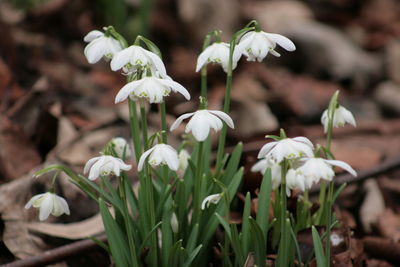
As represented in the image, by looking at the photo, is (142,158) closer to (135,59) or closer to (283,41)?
(135,59)

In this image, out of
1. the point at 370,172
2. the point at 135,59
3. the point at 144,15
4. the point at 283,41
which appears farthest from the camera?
the point at 144,15

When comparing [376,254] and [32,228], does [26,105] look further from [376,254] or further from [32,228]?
[376,254]

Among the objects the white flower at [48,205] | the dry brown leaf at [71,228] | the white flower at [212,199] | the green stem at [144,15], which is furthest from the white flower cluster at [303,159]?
the green stem at [144,15]

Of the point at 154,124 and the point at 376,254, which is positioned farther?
the point at 154,124

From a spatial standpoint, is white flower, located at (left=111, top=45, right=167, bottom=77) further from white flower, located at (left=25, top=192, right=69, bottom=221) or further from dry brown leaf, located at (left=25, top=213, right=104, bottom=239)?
dry brown leaf, located at (left=25, top=213, right=104, bottom=239)

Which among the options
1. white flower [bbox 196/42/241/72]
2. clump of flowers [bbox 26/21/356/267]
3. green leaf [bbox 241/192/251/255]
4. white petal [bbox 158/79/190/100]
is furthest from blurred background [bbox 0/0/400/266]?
white petal [bbox 158/79/190/100]

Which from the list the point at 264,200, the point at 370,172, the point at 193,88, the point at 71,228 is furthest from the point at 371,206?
the point at 193,88

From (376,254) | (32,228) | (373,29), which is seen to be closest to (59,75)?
(32,228)
